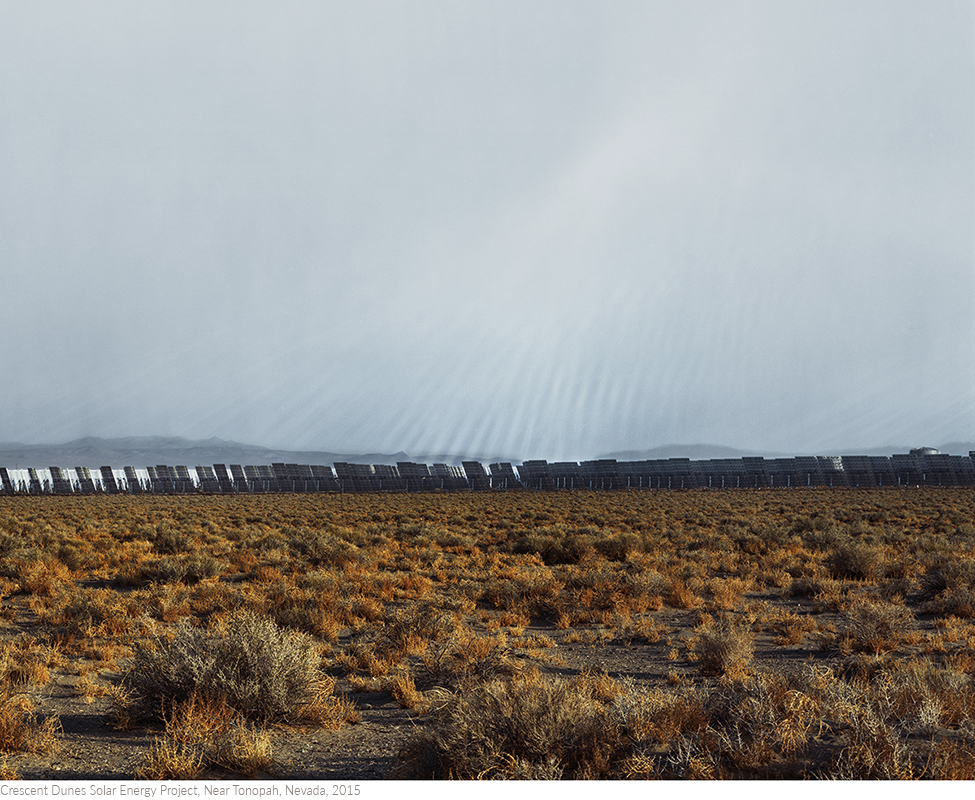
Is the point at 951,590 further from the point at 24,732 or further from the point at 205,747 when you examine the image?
the point at 24,732

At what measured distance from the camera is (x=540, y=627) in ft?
38.2

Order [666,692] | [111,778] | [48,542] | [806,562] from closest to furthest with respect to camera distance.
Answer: [111,778], [666,692], [806,562], [48,542]

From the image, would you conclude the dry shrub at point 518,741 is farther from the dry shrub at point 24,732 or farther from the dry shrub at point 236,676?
the dry shrub at point 24,732

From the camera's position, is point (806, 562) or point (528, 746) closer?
point (528, 746)

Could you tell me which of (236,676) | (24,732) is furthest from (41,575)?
(236,676)

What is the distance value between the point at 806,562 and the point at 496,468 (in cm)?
8036

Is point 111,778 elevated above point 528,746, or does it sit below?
below

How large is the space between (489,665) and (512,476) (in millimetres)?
88310

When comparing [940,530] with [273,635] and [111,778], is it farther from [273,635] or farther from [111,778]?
[111,778]

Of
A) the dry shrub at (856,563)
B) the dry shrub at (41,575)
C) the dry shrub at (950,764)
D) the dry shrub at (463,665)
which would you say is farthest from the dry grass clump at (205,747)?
the dry shrub at (856,563)

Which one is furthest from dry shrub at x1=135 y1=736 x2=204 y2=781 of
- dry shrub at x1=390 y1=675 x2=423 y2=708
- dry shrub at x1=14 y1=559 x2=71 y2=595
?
dry shrub at x1=14 y1=559 x2=71 y2=595
